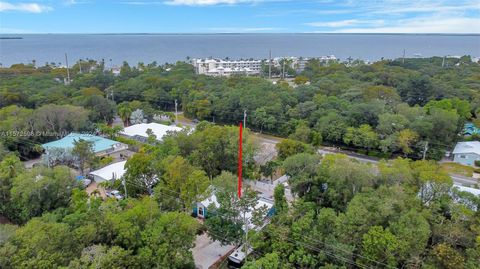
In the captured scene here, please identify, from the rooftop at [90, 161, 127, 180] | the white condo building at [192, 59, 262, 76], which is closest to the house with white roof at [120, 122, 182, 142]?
the rooftop at [90, 161, 127, 180]

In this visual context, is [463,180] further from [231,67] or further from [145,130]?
[231,67]

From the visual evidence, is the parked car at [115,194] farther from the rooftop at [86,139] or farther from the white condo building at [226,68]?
the white condo building at [226,68]

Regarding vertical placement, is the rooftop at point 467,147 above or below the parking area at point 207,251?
above

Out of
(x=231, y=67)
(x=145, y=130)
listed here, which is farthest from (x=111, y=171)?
(x=231, y=67)

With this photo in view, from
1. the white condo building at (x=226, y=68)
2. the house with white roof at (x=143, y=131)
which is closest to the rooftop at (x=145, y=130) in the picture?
the house with white roof at (x=143, y=131)

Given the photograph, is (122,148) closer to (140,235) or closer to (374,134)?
(140,235)

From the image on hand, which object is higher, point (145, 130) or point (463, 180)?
point (145, 130)

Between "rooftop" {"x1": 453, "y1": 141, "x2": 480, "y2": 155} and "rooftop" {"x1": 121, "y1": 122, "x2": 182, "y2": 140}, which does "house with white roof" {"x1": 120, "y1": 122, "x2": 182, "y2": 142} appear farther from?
"rooftop" {"x1": 453, "y1": 141, "x2": 480, "y2": 155}
